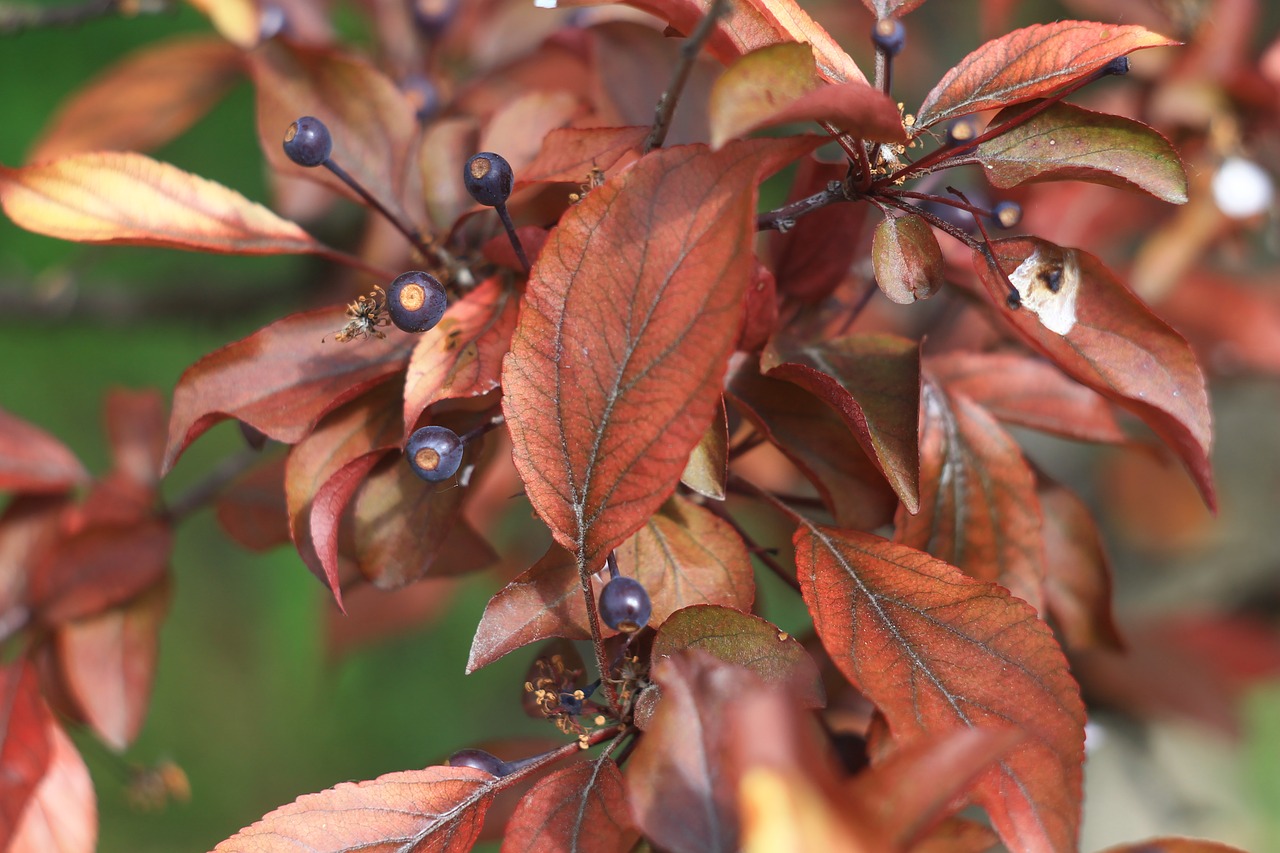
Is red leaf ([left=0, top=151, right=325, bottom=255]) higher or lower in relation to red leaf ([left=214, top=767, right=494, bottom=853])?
higher

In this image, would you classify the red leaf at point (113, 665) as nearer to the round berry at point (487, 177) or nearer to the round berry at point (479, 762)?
the round berry at point (479, 762)

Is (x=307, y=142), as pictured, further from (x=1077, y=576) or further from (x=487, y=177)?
(x=1077, y=576)

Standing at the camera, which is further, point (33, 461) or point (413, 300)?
point (33, 461)

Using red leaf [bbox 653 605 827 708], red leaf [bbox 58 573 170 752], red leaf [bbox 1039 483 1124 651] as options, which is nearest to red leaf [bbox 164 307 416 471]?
red leaf [bbox 653 605 827 708]

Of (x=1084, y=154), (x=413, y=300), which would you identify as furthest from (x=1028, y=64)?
(x=413, y=300)

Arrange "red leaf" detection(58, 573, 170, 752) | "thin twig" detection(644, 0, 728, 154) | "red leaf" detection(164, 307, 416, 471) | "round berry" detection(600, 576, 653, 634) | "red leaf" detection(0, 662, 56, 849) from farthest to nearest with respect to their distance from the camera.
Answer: "red leaf" detection(58, 573, 170, 752), "red leaf" detection(0, 662, 56, 849), "red leaf" detection(164, 307, 416, 471), "round berry" detection(600, 576, 653, 634), "thin twig" detection(644, 0, 728, 154)

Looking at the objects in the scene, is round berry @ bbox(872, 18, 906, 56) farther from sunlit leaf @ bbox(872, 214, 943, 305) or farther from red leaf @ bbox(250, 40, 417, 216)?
red leaf @ bbox(250, 40, 417, 216)

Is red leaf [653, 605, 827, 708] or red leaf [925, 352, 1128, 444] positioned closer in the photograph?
red leaf [653, 605, 827, 708]
